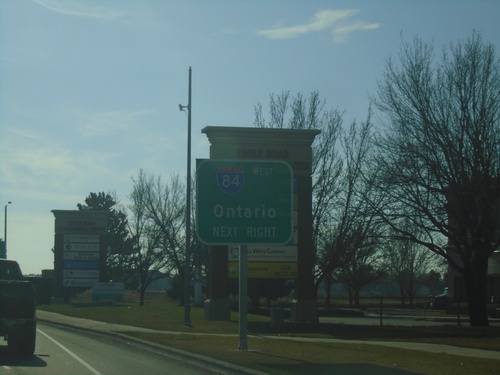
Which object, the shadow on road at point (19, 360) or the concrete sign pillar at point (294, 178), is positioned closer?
the shadow on road at point (19, 360)

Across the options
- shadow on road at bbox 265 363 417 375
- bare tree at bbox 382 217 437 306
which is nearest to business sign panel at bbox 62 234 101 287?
bare tree at bbox 382 217 437 306

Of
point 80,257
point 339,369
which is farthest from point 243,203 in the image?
point 80,257

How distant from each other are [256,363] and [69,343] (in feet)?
29.4

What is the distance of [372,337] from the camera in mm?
27672

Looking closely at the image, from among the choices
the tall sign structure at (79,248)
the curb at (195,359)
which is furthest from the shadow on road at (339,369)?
the tall sign structure at (79,248)

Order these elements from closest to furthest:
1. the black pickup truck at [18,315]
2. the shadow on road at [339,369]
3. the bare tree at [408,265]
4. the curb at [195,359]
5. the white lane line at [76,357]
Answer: the shadow on road at [339,369] < the curb at [195,359] < the white lane line at [76,357] < the black pickup truck at [18,315] < the bare tree at [408,265]

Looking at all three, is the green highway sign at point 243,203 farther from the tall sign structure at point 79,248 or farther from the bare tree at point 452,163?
the tall sign structure at point 79,248

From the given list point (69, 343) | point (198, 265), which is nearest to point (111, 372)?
point (69, 343)

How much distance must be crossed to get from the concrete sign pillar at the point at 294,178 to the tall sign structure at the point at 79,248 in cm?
2503

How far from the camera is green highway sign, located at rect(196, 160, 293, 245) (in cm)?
2000

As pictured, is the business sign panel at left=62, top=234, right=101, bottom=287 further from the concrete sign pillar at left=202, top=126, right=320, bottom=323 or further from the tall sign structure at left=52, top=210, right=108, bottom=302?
the concrete sign pillar at left=202, top=126, right=320, bottom=323

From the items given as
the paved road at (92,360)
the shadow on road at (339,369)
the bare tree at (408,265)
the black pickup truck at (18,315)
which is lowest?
the paved road at (92,360)

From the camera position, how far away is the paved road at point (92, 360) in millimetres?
16452

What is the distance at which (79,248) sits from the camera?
57.4 meters
